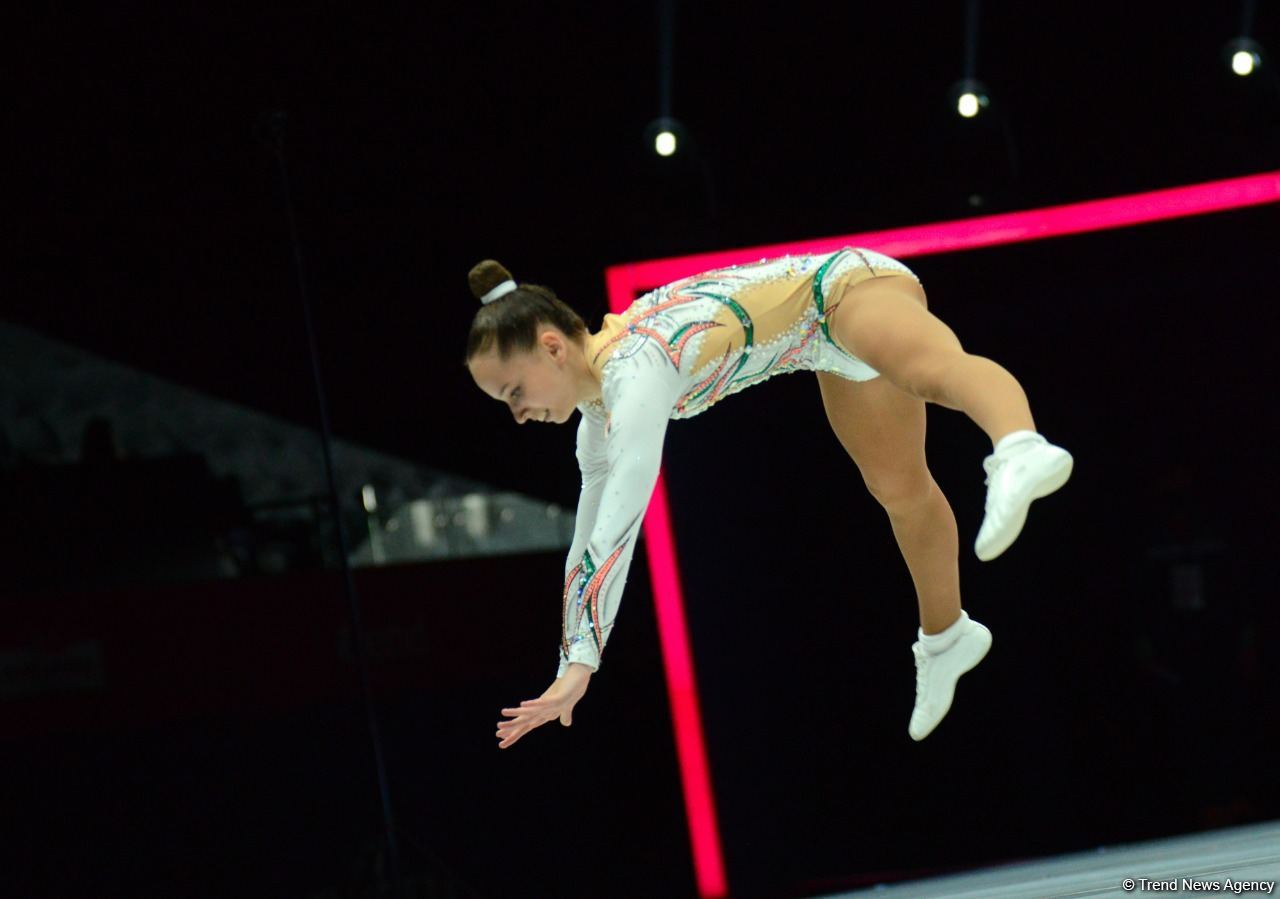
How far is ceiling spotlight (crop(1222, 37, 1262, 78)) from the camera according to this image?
13.3 ft

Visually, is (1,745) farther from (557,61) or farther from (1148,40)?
(1148,40)

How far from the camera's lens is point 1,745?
14.9ft

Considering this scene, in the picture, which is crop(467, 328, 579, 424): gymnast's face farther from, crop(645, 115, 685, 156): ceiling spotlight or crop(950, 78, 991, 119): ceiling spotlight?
crop(950, 78, 991, 119): ceiling spotlight

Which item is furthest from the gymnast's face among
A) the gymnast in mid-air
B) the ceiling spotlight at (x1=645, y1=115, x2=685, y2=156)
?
the ceiling spotlight at (x1=645, y1=115, x2=685, y2=156)

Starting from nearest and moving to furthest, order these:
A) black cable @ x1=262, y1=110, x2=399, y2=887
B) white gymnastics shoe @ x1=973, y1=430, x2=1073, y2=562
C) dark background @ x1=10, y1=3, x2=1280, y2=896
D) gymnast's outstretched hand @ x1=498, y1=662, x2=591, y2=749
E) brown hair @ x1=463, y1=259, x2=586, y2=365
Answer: white gymnastics shoe @ x1=973, y1=430, x2=1073, y2=562, gymnast's outstretched hand @ x1=498, y1=662, x2=591, y2=749, brown hair @ x1=463, y1=259, x2=586, y2=365, black cable @ x1=262, y1=110, x2=399, y2=887, dark background @ x1=10, y1=3, x2=1280, y2=896

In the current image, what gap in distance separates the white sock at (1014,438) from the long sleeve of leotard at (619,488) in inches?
19.7

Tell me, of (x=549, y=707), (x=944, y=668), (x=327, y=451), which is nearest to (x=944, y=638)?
(x=944, y=668)

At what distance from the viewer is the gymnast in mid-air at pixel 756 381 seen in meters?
2.13

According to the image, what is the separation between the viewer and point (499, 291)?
239cm

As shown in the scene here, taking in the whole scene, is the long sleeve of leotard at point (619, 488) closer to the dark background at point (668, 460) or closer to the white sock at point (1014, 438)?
the white sock at point (1014, 438)

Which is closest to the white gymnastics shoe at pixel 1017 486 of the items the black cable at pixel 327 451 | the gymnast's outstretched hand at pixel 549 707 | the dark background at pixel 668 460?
the gymnast's outstretched hand at pixel 549 707

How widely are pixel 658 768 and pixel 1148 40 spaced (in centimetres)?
277

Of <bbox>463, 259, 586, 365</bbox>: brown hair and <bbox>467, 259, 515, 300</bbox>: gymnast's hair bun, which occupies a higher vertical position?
<bbox>467, 259, 515, 300</bbox>: gymnast's hair bun

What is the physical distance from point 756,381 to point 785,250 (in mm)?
1917
